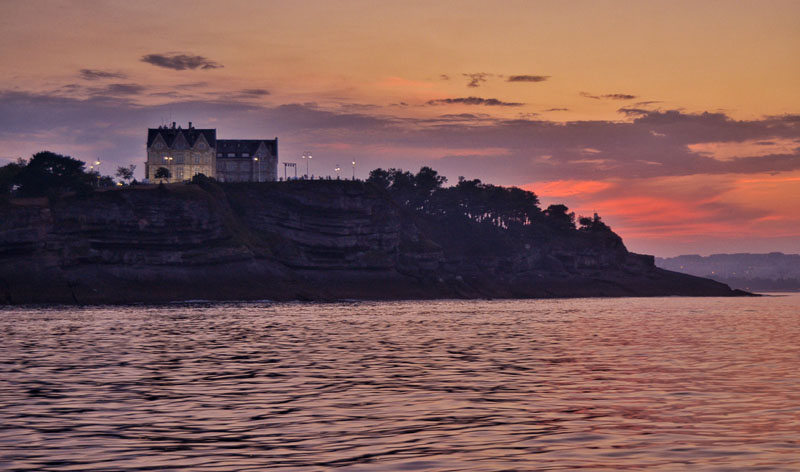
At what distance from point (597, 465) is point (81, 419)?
1484cm

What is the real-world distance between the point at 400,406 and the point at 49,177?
177 meters

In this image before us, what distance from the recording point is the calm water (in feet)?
59.6

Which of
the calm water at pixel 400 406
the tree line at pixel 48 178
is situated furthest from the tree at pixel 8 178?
the calm water at pixel 400 406

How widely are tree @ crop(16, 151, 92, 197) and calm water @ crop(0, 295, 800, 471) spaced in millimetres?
139510

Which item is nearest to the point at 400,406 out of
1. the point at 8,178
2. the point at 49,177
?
the point at 49,177

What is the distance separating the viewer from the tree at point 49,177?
604 feet

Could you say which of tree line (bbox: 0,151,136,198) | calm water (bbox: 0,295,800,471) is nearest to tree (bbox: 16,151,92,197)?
tree line (bbox: 0,151,136,198)

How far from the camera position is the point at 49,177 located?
18512cm

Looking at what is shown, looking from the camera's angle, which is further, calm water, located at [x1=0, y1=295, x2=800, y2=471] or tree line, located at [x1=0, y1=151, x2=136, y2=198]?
tree line, located at [x1=0, y1=151, x2=136, y2=198]

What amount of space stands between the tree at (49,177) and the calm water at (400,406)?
139510mm

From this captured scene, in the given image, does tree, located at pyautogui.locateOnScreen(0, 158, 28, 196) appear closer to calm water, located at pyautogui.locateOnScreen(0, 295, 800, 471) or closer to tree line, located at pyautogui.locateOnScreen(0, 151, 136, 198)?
tree line, located at pyautogui.locateOnScreen(0, 151, 136, 198)

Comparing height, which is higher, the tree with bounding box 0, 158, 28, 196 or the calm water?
the tree with bounding box 0, 158, 28, 196

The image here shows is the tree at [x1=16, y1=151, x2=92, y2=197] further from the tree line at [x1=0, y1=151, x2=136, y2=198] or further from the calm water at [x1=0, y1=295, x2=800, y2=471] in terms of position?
the calm water at [x1=0, y1=295, x2=800, y2=471]

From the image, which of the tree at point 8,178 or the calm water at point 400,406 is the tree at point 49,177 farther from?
the calm water at point 400,406
